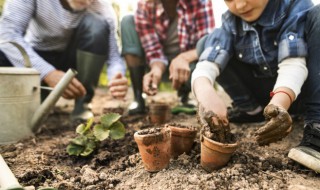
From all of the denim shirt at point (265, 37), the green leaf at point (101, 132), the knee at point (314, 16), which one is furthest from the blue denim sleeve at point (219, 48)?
the green leaf at point (101, 132)

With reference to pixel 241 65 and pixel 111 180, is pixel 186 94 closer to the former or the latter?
pixel 241 65

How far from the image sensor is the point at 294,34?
1.81m

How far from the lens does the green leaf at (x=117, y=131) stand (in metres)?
1.92

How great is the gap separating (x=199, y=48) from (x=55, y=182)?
1327mm

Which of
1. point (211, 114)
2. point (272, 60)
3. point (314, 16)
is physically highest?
point (314, 16)

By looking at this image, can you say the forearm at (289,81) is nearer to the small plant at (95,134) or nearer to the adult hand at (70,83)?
the small plant at (95,134)

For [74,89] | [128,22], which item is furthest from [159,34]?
[74,89]

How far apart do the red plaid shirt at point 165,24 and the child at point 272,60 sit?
662 millimetres

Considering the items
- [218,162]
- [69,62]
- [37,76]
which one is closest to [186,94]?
[69,62]

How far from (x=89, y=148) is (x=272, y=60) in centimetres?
125

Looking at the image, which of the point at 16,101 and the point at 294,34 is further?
the point at 16,101

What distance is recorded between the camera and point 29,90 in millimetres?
2178

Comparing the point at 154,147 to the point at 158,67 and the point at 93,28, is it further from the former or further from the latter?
the point at 93,28

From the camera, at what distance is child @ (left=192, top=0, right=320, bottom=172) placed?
1535 millimetres
